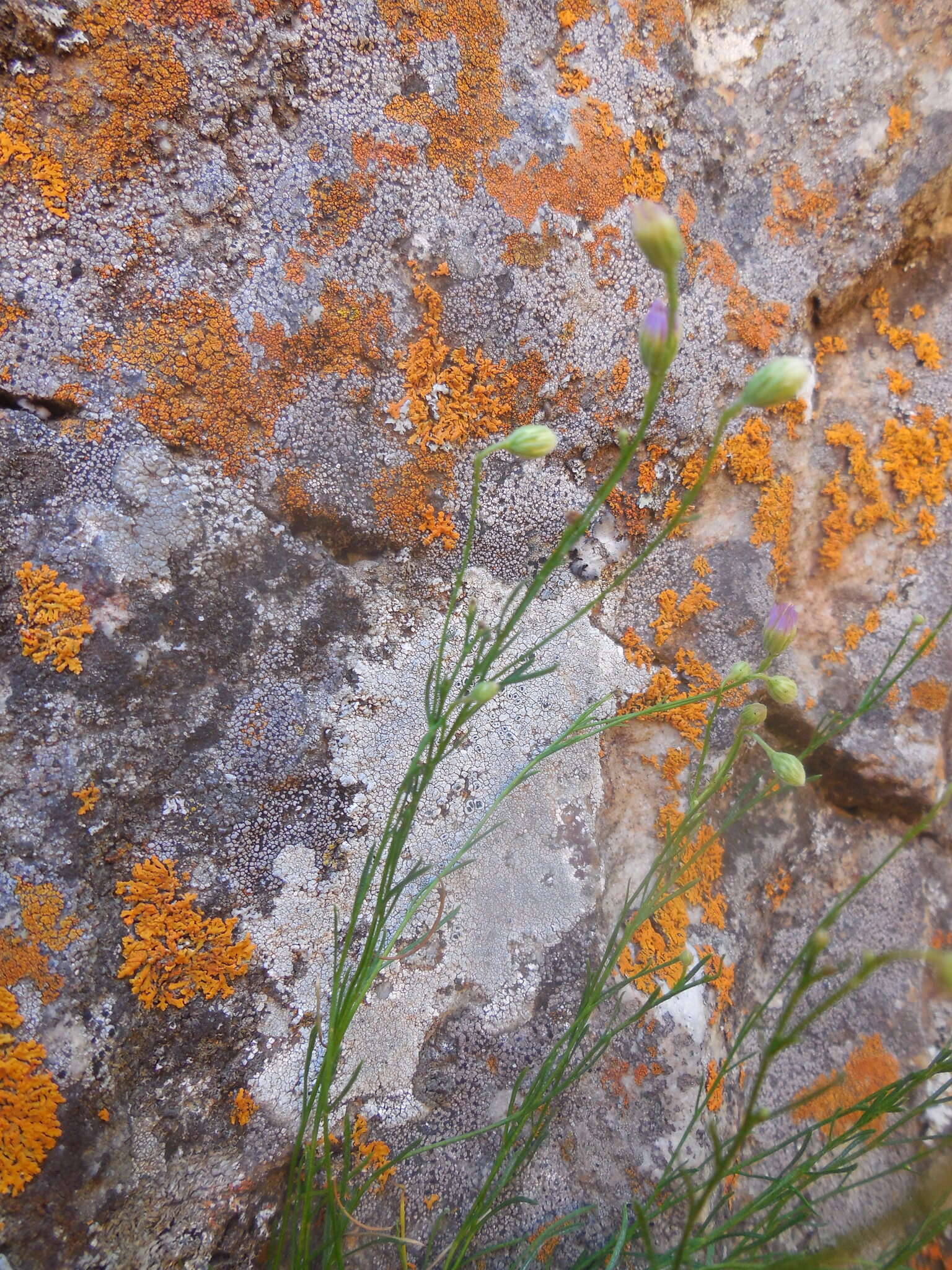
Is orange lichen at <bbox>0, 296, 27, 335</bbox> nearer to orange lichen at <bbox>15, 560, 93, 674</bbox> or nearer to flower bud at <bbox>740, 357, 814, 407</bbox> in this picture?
orange lichen at <bbox>15, 560, 93, 674</bbox>

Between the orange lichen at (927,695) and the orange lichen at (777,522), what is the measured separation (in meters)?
0.39

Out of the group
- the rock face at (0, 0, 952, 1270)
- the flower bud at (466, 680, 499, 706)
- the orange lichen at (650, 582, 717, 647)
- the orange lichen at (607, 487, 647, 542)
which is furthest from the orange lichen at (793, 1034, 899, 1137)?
the flower bud at (466, 680, 499, 706)

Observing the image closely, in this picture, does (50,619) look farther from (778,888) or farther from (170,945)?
(778,888)

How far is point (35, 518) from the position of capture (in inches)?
40.7

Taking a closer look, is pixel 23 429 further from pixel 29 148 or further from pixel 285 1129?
pixel 285 1129

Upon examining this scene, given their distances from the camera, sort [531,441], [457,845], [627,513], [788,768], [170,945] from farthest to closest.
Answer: [627,513], [457,845], [170,945], [788,768], [531,441]

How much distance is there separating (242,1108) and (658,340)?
1.16 m

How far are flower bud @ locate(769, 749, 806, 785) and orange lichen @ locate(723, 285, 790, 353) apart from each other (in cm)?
91

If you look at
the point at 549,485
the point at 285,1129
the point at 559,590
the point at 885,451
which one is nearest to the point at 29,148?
the point at 549,485

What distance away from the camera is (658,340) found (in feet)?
1.96

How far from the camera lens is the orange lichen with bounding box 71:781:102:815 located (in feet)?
3.37

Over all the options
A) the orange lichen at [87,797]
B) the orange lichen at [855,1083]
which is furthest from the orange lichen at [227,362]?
the orange lichen at [855,1083]

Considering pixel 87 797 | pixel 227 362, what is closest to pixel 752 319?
pixel 227 362

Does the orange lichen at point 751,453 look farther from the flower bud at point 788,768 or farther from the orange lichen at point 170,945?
the orange lichen at point 170,945
